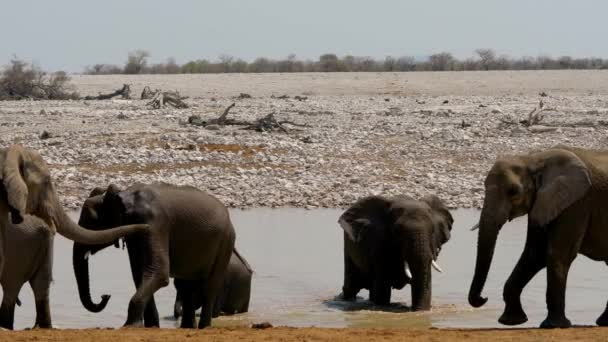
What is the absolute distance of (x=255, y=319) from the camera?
13.6 metres

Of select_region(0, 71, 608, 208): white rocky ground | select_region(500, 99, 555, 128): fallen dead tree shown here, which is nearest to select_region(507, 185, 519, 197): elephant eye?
select_region(0, 71, 608, 208): white rocky ground

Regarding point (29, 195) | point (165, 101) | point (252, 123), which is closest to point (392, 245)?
point (29, 195)

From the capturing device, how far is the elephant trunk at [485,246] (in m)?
10.1

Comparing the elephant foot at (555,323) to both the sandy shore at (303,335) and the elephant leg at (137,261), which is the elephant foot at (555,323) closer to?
the sandy shore at (303,335)

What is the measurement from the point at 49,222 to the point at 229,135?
55.1 ft

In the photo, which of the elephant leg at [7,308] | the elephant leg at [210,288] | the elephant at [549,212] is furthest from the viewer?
the elephant leg at [210,288]

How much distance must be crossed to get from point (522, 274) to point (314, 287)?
5081mm

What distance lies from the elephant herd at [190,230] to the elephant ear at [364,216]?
8.10 feet

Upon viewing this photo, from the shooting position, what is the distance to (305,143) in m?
25.9

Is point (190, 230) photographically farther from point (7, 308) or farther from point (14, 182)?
point (14, 182)

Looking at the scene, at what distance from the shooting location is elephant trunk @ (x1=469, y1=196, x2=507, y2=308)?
10060mm

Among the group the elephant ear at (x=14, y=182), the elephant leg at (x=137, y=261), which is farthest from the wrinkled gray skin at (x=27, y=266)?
the elephant ear at (x=14, y=182)

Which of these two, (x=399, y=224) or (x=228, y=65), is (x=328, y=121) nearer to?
(x=399, y=224)

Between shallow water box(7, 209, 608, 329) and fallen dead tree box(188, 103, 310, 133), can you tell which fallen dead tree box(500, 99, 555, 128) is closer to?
fallen dead tree box(188, 103, 310, 133)
